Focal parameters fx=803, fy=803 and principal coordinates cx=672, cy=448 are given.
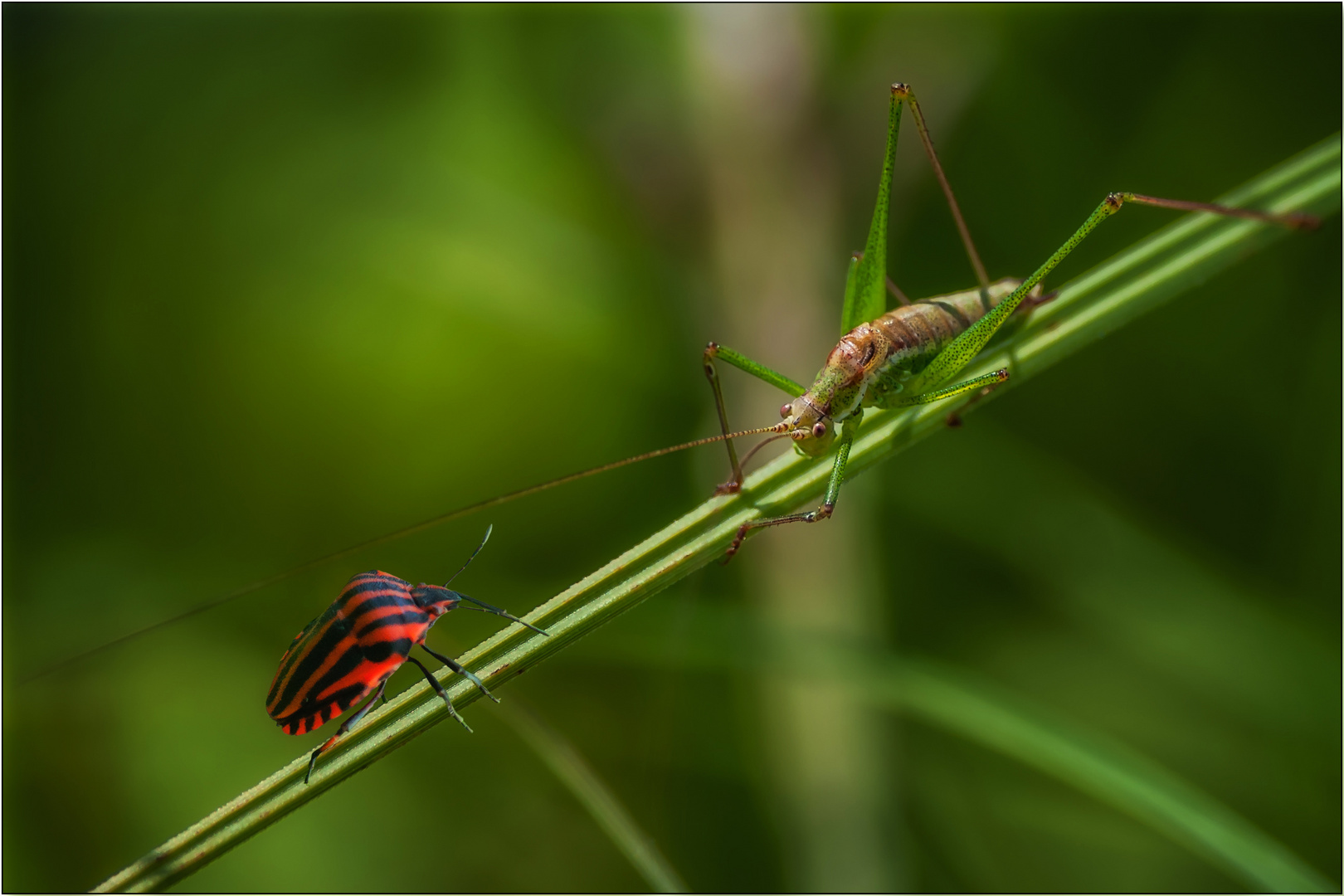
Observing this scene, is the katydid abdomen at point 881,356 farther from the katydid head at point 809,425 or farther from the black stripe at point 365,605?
the black stripe at point 365,605

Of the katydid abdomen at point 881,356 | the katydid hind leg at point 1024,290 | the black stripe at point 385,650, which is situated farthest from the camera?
the katydid abdomen at point 881,356

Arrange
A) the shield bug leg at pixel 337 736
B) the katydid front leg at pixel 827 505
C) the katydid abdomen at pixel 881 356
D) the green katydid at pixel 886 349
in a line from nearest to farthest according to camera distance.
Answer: the shield bug leg at pixel 337 736 < the katydid front leg at pixel 827 505 < the green katydid at pixel 886 349 < the katydid abdomen at pixel 881 356

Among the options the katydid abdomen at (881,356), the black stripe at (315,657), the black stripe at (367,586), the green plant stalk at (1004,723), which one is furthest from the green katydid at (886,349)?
the green plant stalk at (1004,723)

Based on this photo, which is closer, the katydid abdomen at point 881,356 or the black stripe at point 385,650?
the black stripe at point 385,650

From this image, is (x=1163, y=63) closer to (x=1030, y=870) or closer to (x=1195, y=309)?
(x=1195, y=309)

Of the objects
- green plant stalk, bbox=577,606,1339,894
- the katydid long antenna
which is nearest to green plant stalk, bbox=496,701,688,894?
the katydid long antenna

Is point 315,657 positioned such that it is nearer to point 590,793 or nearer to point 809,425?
point 590,793

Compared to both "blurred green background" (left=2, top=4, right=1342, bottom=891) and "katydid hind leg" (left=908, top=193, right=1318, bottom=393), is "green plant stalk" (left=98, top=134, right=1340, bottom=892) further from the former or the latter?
"blurred green background" (left=2, top=4, right=1342, bottom=891)
